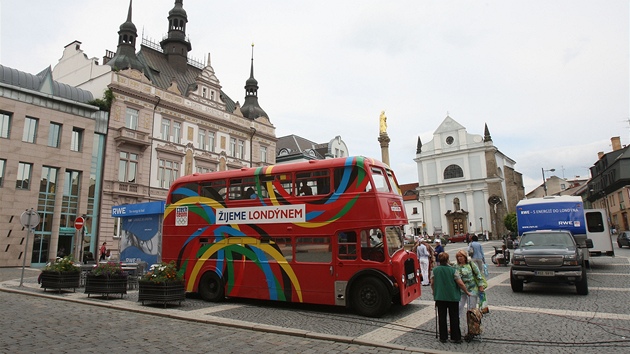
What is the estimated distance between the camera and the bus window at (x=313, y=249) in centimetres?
1084

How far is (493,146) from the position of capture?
74438mm

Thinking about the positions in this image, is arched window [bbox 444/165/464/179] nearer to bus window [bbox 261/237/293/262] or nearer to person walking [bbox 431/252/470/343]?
bus window [bbox 261/237/293/262]

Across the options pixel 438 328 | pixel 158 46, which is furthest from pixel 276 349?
pixel 158 46

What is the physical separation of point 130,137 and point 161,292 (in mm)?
23042

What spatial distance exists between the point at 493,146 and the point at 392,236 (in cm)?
7169

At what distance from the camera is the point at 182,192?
538 inches

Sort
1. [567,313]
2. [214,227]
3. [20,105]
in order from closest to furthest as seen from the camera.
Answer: [567,313] → [214,227] → [20,105]

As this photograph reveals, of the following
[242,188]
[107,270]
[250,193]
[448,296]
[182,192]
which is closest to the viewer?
[448,296]

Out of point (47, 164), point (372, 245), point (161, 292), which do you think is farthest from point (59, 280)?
point (47, 164)

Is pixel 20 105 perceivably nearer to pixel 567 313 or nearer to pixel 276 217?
pixel 276 217

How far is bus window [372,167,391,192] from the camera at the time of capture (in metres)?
10.7

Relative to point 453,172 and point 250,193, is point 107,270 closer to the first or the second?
point 250,193

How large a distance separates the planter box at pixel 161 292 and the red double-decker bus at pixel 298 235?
1.43 meters

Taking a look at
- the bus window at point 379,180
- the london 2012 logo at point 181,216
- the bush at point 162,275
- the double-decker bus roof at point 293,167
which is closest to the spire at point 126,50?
the london 2012 logo at point 181,216
